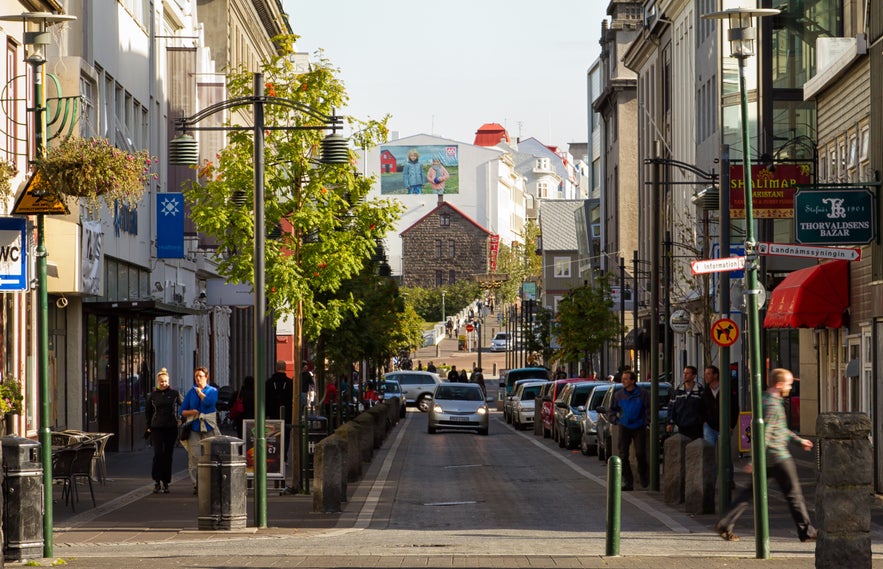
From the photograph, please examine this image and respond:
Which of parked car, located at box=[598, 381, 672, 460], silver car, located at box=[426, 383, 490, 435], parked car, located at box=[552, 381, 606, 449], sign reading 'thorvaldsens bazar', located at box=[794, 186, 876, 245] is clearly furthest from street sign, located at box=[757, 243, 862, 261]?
silver car, located at box=[426, 383, 490, 435]

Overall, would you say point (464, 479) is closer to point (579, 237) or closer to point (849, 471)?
point (849, 471)

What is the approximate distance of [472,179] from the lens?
194625mm

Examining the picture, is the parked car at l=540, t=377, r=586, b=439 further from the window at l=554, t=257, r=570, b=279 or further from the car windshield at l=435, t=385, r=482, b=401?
the window at l=554, t=257, r=570, b=279

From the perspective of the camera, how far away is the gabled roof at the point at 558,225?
120 meters

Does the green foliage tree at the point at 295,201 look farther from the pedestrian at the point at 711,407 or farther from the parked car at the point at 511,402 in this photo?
the parked car at the point at 511,402

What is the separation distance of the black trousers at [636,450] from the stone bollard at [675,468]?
277 cm

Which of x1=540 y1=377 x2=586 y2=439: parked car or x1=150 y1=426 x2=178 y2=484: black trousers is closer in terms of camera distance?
x1=150 y1=426 x2=178 y2=484: black trousers

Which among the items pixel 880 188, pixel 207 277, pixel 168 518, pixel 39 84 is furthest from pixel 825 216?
pixel 207 277

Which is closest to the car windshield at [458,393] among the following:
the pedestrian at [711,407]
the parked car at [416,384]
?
the parked car at [416,384]

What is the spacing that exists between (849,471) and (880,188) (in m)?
11.3

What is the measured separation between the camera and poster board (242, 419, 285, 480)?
21406 mm

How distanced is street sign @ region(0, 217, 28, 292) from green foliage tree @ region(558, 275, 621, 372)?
2048 inches

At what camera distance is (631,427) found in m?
25.0

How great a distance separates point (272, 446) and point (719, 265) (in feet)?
26.0
